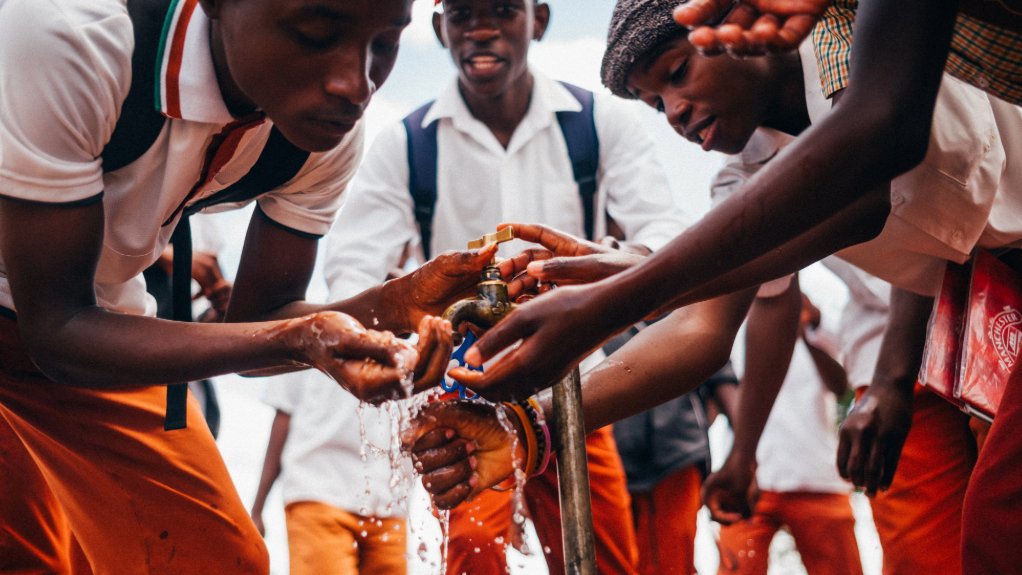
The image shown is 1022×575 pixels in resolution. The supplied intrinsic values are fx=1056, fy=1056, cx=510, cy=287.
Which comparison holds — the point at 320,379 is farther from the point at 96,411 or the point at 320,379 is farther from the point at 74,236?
the point at 74,236

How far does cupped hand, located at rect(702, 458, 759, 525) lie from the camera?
3407 millimetres

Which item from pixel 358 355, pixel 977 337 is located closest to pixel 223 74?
pixel 358 355

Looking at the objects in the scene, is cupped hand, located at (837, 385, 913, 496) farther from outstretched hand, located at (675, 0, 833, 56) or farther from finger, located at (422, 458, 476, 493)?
outstretched hand, located at (675, 0, 833, 56)

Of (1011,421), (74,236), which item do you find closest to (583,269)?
(1011,421)

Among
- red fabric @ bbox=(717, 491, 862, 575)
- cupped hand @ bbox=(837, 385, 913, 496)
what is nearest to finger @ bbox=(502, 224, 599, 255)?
cupped hand @ bbox=(837, 385, 913, 496)

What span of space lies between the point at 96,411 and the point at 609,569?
1690mm

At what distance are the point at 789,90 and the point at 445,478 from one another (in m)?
1.37

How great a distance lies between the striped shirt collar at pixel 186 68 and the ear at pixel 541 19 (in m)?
2.28

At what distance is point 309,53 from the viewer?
2.00m

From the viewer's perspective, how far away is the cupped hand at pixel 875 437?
111 inches

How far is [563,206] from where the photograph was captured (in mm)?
3600

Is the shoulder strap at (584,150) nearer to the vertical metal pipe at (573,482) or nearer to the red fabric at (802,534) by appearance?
the vertical metal pipe at (573,482)

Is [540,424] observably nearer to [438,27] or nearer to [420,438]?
[420,438]

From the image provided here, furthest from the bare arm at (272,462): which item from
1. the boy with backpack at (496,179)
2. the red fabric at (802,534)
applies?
the red fabric at (802,534)
